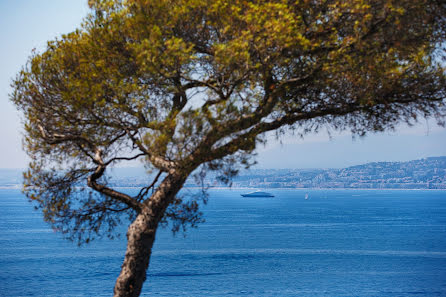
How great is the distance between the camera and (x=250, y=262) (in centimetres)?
4950

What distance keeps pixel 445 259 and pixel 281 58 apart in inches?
2051

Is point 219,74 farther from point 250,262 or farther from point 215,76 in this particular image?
point 250,262

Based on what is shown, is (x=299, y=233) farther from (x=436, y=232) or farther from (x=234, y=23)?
(x=234, y=23)

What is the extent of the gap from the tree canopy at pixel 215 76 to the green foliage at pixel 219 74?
18 millimetres

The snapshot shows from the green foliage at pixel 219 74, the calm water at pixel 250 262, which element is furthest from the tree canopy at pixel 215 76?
the calm water at pixel 250 262

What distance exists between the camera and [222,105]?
19.3 ft

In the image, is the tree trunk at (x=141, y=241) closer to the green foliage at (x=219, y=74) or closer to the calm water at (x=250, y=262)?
the green foliage at (x=219, y=74)

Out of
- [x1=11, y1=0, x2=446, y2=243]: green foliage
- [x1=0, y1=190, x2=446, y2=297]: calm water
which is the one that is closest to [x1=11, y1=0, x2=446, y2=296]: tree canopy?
[x1=11, y1=0, x2=446, y2=243]: green foliage

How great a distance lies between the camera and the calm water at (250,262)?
39250mm

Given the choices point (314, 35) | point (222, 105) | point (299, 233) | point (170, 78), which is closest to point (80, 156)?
point (170, 78)

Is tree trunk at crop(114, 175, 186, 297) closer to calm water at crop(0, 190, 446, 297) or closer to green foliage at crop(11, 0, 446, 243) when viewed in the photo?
green foliage at crop(11, 0, 446, 243)

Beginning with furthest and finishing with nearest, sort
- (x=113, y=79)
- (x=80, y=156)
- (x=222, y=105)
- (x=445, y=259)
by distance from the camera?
(x=445, y=259)
(x=80, y=156)
(x=113, y=79)
(x=222, y=105)

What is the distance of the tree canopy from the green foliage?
0.7 inches

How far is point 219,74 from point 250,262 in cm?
4520
